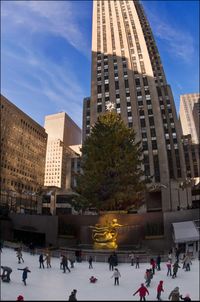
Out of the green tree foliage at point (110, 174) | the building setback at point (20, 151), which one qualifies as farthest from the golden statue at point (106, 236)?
the building setback at point (20, 151)

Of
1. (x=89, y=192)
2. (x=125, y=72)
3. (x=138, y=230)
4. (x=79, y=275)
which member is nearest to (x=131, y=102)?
(x=125, y=72)

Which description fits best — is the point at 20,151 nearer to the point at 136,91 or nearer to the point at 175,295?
the point at 136,91

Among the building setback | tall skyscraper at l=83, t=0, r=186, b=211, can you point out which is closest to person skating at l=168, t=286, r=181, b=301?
tall skyscraper at l=83, t=0, r=186, b=211

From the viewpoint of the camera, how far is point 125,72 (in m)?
80.7

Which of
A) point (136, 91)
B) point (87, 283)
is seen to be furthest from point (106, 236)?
point (136, 91)

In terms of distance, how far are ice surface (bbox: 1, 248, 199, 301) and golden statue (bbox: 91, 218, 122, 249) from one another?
6.25 meters

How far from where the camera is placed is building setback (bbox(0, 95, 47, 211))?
107125 mm

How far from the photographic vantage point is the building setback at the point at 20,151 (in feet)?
351

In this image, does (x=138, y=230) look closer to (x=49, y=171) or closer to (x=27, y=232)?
(x=27, y=232)

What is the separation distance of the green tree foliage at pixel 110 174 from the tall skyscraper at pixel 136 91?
18932 millimetres

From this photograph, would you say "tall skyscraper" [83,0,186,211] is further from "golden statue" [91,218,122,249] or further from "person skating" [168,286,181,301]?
"person skating" [168,286,181,301]

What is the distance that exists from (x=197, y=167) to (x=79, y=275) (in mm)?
92561

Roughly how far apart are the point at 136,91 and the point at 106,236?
55.8 m

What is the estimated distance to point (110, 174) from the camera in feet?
123
